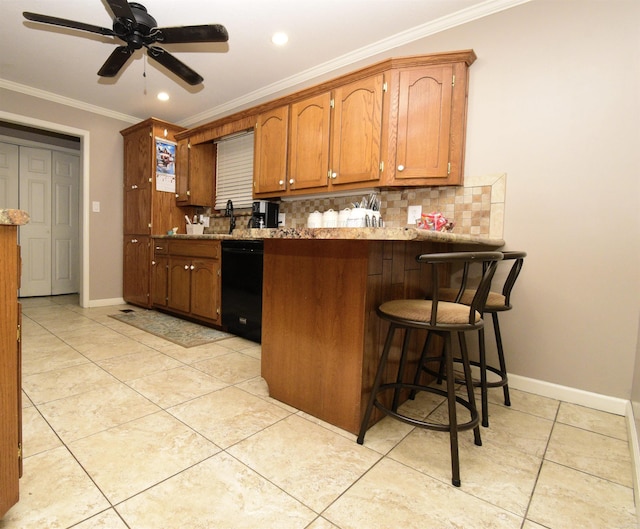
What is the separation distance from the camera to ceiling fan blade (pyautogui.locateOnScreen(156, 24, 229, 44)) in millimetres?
1989

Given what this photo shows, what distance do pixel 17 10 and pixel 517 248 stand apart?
389cm

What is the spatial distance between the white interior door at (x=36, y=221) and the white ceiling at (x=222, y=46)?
4.78 feet

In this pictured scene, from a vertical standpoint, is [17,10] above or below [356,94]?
above

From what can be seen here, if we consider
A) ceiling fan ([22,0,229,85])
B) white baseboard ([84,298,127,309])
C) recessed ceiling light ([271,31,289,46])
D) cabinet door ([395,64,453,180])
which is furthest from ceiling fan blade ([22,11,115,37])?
white baseboard ([84,298,127,309])

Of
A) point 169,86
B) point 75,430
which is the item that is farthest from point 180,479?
point 169,86

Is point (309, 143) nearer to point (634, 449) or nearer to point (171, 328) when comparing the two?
point (171, 328)

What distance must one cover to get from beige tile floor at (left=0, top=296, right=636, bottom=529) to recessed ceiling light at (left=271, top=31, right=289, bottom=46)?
2.59 metres

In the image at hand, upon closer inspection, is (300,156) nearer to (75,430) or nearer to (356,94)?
(356,94)

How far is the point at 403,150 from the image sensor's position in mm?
2297

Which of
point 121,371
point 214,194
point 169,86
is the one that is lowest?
point 121,371

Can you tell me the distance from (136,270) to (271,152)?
2412 mm

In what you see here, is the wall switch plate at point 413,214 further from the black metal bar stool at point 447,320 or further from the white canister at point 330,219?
the black metal bar stool at point 447,320

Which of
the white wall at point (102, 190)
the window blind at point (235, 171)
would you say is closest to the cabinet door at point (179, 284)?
the window blind at point (235, 171)

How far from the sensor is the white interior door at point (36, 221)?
4.62m
